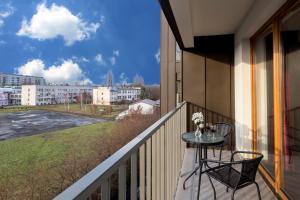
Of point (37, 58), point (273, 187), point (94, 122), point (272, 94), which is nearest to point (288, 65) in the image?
point (272, 94)

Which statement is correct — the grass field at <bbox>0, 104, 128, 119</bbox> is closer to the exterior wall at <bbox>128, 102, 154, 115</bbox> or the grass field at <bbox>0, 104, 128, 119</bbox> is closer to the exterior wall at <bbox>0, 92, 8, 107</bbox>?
the exterior wall at <bbox>0, 92, 8, 107</bbox>

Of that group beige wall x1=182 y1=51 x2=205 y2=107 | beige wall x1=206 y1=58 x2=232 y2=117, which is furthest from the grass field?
beige wall x1=206 y1=58 x2=232 y2=117

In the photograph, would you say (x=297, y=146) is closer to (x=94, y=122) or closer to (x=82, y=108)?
(x=82, y=108)

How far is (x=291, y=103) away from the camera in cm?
247

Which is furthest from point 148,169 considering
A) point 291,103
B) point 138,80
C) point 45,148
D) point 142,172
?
point 138,80

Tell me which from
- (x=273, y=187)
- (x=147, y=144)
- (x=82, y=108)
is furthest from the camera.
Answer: (x=82, y=108)

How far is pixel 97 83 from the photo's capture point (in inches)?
267

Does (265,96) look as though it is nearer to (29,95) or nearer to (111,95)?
(29,95)

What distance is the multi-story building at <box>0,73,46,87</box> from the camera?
13.8ft

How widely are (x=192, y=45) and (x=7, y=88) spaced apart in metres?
3.60

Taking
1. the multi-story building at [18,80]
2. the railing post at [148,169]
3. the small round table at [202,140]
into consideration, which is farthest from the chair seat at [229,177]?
the multi-story building at [18,80]

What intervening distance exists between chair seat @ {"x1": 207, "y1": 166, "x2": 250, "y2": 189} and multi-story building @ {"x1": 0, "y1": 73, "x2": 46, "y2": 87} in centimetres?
361

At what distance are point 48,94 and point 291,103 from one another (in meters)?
4.27

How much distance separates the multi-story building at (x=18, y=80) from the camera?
165 inches
